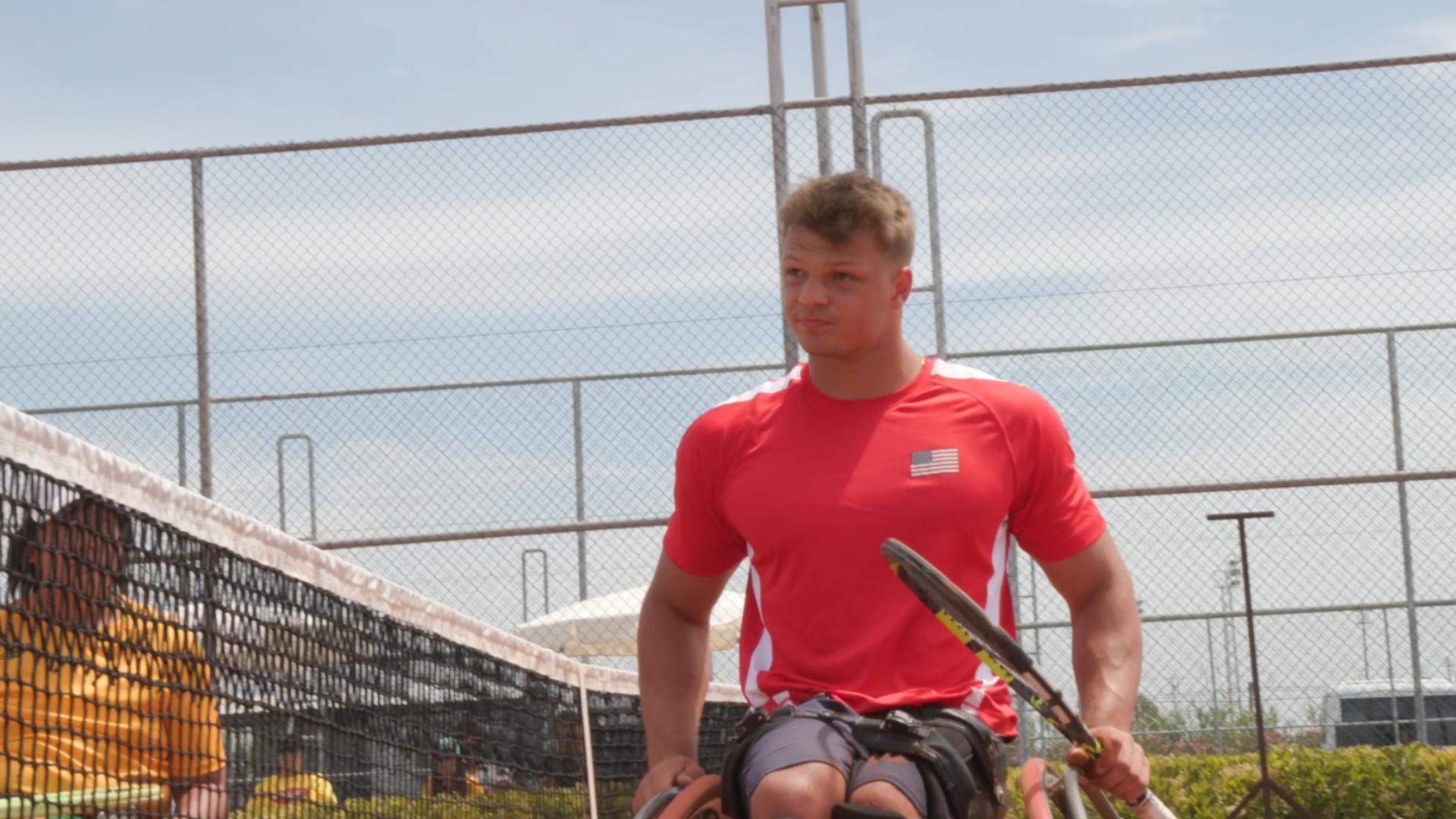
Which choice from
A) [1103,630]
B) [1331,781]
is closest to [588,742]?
[1103,630]

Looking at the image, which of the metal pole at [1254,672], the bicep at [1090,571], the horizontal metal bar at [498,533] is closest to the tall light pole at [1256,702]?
the metal pole at [1254,672]

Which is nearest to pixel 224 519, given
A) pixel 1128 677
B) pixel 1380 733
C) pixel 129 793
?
pixel 129 793

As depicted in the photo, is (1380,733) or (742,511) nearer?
(742,511)

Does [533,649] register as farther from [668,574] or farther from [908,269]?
[908,269]

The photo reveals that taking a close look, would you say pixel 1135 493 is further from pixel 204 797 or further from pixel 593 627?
pixel 204 797

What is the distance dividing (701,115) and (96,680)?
514cm

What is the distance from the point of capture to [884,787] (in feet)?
9.80

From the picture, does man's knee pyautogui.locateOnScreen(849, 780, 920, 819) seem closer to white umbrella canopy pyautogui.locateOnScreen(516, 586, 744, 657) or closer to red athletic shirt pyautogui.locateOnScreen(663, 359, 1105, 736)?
A: red athletic shirt pyautogui.locateOnScreen(663, 359, 1105, 736)

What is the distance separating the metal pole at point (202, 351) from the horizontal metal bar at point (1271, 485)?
155 inches

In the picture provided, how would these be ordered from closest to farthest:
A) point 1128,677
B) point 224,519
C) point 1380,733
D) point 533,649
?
point 1128,677 < point 224,519 < point 533,649 < point 1380,733

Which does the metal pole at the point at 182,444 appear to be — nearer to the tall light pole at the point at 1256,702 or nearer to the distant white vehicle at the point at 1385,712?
the tall light pole at the point at 1256,702

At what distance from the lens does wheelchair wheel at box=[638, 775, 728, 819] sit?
3.10 meters

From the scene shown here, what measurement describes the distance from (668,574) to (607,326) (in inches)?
196

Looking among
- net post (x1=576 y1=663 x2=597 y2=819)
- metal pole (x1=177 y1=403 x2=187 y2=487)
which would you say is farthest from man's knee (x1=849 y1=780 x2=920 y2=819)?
metal pole (x1=177 y1=403 x2=187 y2=487)
